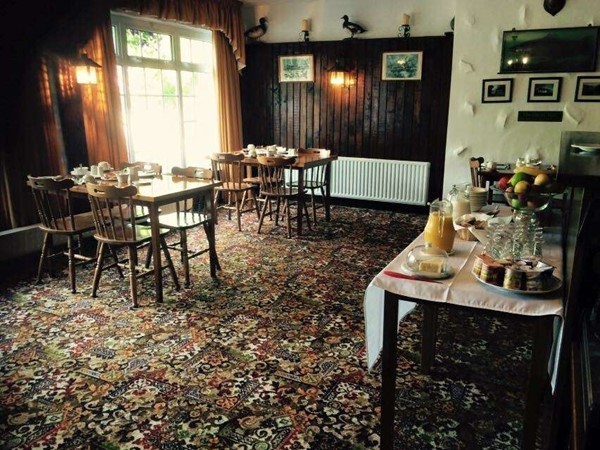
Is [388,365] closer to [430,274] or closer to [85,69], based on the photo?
[430,274]

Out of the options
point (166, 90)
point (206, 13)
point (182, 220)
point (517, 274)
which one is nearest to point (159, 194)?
point (182, 220)

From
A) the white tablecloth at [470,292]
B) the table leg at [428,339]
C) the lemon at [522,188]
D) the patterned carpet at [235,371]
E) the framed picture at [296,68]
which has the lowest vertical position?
the patterned carpet at [235,371]

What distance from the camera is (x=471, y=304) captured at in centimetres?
154

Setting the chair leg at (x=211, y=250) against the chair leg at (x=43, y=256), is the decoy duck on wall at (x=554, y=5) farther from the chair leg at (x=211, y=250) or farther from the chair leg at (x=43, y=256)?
the chair leg at (x=43, y=256)

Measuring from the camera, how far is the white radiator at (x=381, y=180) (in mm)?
6066

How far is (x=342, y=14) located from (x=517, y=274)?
17.9ft

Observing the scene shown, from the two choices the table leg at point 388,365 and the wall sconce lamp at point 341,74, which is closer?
the table leg at point 388,365

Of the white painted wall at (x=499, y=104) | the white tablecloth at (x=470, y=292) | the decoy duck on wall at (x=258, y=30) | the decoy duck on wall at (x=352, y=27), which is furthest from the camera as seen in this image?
the decoy duck on wall at (x=258, y=30)

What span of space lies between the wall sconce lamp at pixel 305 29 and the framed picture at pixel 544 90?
2.91 m

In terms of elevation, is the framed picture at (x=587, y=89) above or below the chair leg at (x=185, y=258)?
above

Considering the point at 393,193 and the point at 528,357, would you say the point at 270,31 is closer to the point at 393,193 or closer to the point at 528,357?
the point at 393,193

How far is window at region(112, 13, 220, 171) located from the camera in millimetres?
5250

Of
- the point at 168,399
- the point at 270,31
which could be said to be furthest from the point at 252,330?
the point at 270,31

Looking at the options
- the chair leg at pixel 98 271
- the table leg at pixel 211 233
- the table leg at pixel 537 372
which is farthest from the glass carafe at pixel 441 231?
the chair leg at pixel 98 271
